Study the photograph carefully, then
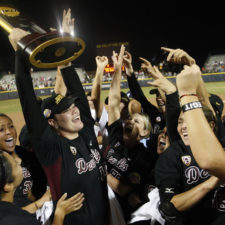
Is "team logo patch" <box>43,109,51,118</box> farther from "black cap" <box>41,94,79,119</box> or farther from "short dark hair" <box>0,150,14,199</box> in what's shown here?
"short dark hair" <box>0,150,14,199</box>

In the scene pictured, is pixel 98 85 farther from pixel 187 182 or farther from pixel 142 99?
pixel 187 182

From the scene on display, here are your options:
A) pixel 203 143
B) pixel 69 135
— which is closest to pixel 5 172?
pixel 69 135

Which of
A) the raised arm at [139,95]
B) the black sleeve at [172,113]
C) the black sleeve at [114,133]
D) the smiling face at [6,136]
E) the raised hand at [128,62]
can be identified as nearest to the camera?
the black sleeve at [172,113]

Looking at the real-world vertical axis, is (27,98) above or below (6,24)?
below

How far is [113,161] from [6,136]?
135 cm

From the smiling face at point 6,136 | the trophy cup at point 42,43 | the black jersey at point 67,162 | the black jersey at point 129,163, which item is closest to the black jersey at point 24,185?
the smiling face at point 6,136

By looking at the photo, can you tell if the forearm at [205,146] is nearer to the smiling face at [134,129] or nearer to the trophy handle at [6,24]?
the trophy handle at [6,24]

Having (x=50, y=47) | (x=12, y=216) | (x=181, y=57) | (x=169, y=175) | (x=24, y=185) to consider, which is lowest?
(x=24, y=185)

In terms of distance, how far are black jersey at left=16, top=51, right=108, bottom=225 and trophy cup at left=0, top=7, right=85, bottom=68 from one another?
0.69 ft

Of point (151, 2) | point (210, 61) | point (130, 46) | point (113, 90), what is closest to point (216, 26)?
point (210, 61)

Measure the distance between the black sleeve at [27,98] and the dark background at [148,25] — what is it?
33.4 meters

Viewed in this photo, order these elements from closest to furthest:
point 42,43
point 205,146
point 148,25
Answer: point 205,146, point 42,43, point 148,25

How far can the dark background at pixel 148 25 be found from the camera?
3269cm

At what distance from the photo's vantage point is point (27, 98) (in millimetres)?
1600
